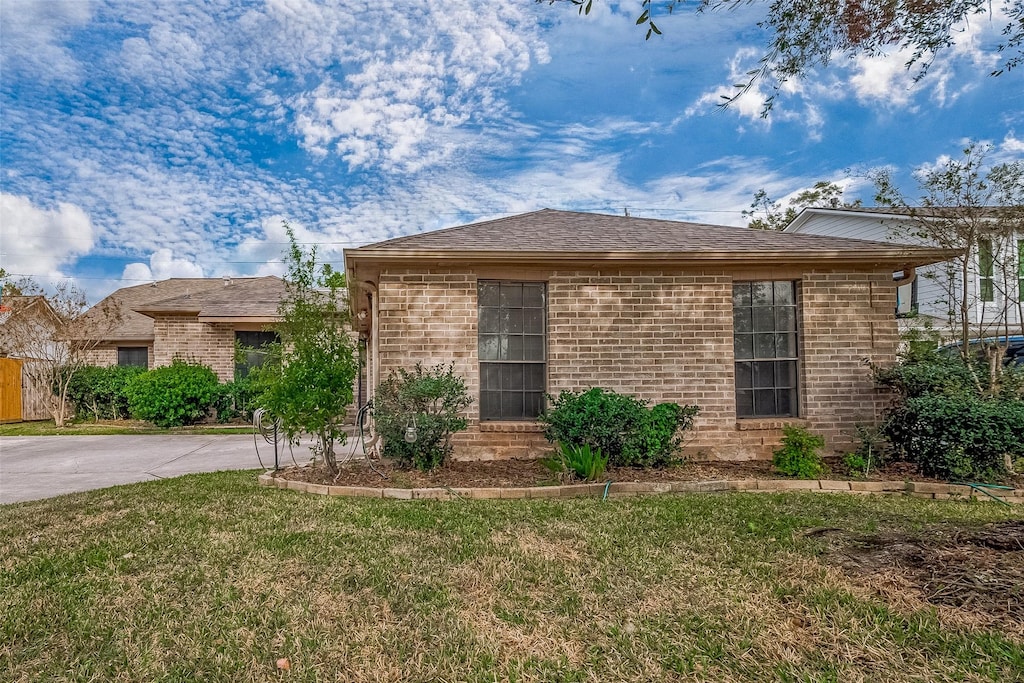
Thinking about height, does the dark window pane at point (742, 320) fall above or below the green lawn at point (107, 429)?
above

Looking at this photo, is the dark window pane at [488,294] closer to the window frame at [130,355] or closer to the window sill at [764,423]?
the window sill at [764,423]

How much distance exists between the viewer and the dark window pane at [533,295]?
8.24m

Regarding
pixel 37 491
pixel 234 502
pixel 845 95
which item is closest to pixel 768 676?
pixel 234 502

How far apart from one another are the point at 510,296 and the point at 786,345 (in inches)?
156

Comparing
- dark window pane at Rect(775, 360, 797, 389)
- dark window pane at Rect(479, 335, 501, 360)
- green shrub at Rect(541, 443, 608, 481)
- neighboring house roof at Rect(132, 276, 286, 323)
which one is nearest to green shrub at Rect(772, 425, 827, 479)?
dark window pane at Rect(775, 360, 797, 389)

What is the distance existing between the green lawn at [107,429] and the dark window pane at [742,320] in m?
11.3

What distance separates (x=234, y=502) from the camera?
20.7ft

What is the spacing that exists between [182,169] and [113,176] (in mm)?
1885

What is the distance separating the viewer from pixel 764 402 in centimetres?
845

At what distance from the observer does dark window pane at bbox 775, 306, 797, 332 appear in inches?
331

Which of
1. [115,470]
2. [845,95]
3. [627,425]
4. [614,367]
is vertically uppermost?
[845,95]

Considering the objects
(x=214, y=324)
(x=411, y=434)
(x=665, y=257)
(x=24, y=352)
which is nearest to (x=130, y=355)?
(x=24, y=352)

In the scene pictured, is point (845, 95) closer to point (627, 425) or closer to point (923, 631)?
point (627, 425)

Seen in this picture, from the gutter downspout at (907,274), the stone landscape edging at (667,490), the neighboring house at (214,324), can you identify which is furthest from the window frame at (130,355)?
the gutter downspout at (907,274)
